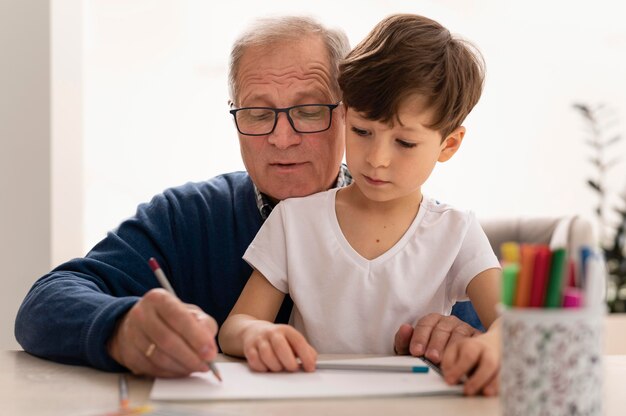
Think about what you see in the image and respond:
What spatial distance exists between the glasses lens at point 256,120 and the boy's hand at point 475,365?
73 cm

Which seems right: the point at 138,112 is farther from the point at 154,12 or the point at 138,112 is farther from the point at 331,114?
the point at 331,114

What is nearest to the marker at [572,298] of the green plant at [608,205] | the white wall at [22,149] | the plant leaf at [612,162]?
the white wall at [22,149]

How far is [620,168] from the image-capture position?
4.66 metres

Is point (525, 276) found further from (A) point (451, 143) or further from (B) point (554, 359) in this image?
(A) point (451, 143)

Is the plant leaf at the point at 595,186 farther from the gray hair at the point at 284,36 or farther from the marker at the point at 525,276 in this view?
the marker at the point at 525,276

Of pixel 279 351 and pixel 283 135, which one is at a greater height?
pixel 283 135

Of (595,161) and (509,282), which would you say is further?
(595,161)

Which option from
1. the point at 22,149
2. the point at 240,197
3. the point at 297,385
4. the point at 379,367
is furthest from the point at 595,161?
the point at 297,385

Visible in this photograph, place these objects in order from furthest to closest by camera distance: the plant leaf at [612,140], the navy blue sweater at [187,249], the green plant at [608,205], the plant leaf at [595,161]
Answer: the plant leaf at [612,140] → the plant leaf at [595,161] → the green plant at [608,205] → the navy blue sweater at [187,249]

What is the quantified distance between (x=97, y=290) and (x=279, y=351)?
0.47 metres

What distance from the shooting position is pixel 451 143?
1502 mm

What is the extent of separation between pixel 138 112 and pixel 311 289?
2880mm

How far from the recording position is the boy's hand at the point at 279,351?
115 cm

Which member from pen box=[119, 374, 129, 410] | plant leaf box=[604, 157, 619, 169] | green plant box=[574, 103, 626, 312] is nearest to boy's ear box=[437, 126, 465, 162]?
pen box=[119, 374, 129, 410]
